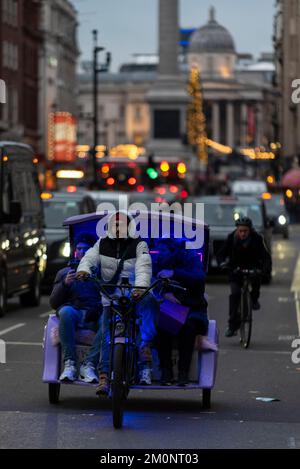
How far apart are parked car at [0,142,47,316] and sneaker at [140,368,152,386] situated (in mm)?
11354

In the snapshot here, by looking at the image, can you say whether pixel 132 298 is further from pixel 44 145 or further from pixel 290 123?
pixel 290 123

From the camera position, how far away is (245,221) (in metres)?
21.0

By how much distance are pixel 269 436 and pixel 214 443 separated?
64 centimetres

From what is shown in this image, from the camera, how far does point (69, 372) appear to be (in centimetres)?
1337

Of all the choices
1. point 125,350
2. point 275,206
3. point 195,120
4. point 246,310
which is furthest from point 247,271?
point 195,120

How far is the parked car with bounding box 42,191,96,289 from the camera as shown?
32.2 meters

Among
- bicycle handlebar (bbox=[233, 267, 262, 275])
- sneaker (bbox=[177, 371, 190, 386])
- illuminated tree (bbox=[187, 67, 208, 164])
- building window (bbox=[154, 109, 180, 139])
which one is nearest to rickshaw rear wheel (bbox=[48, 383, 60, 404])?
sneaker (bbox=[177, 371, 190, 386])

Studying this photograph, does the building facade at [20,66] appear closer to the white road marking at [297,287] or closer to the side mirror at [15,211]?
the white road marking at [297,287]

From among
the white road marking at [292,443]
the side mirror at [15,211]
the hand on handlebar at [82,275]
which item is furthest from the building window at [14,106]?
the white road marking at [292,443]

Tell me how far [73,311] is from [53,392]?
81 cm

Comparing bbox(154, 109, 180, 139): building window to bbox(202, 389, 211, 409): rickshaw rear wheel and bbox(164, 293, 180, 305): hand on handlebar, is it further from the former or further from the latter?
bbox(164, 293, 180, 305): hand on handlebar

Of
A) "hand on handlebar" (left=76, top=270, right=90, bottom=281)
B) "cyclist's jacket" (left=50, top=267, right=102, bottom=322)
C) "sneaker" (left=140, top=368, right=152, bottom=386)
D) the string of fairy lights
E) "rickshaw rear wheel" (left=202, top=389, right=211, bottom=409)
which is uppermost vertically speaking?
"hand on handlebar" (left=76, top=270, right=90, bottom=281)

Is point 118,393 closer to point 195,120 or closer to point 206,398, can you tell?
point 206,398

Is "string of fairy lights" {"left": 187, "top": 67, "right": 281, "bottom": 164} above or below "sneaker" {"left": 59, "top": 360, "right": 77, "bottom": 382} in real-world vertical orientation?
below
